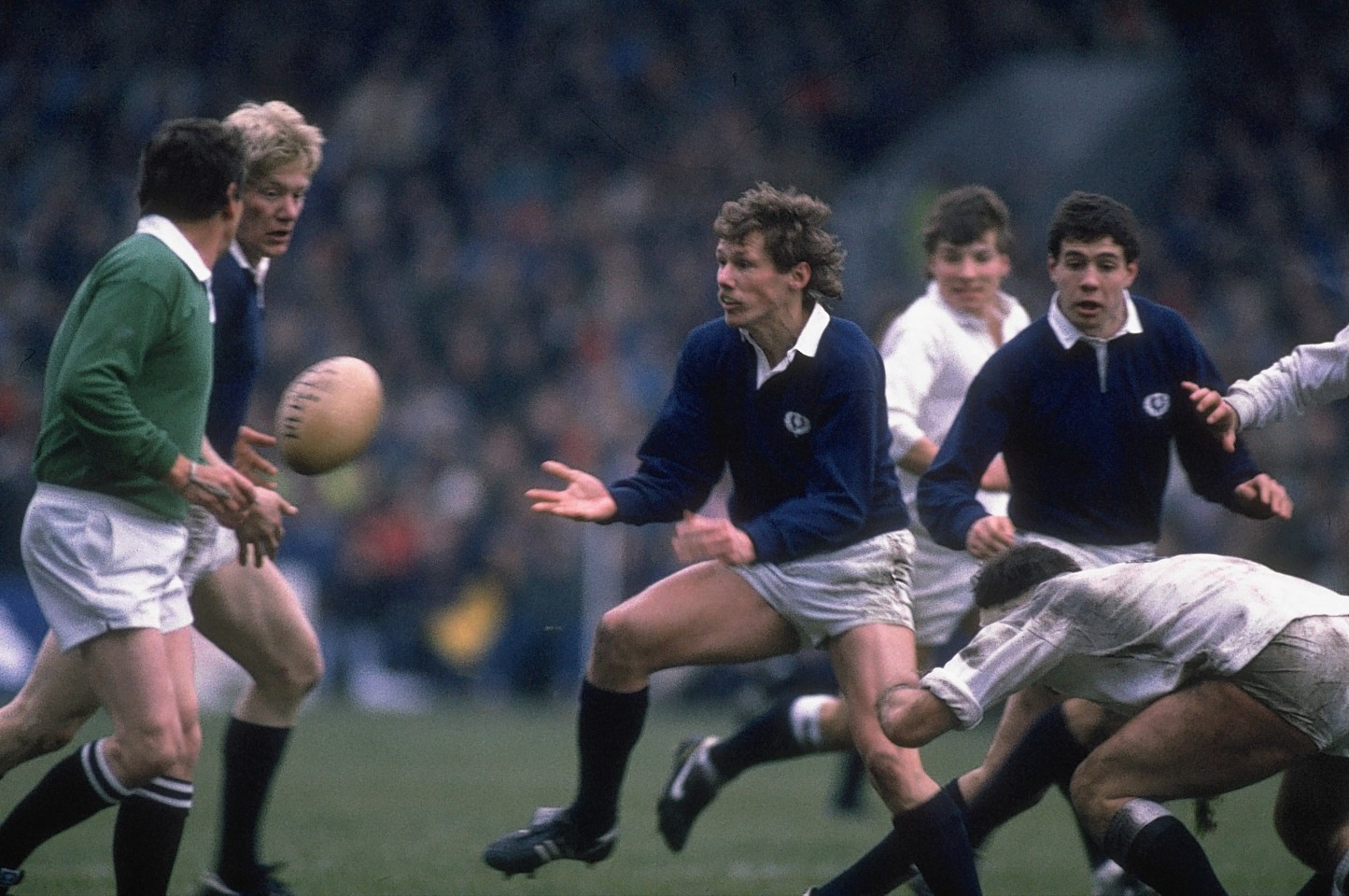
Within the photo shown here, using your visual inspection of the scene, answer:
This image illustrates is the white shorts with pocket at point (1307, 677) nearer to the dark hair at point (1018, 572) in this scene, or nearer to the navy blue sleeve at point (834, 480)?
the dark hair at point (1018, 572)

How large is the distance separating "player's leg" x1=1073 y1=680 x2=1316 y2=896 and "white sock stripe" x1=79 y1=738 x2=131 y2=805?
8.06ft

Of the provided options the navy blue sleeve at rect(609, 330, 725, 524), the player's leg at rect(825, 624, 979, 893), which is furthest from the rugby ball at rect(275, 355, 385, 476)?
the player's leg at rect(825, 624, 979, 893)

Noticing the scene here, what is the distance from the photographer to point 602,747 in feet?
17.4

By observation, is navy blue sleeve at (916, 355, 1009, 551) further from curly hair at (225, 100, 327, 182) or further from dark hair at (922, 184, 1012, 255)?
curly hair at (225, 100, 327, 182)

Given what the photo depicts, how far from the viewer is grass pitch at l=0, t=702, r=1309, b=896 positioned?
6258 mm

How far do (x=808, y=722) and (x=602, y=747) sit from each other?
1.40 meters

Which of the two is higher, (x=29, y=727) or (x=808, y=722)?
(x=29, y=727)

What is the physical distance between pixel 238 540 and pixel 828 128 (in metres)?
13.6

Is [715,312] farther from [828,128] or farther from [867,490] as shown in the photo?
[867,490]

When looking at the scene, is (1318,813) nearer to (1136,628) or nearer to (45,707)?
(1136,628)

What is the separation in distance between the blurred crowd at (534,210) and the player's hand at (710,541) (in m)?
7.43

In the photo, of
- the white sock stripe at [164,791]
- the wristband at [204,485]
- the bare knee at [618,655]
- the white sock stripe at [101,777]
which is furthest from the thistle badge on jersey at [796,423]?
the white sock stripe at [101,777]

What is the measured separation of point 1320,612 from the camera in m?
4.38

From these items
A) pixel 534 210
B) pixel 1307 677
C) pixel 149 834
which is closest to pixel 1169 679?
pixel 1307 677
